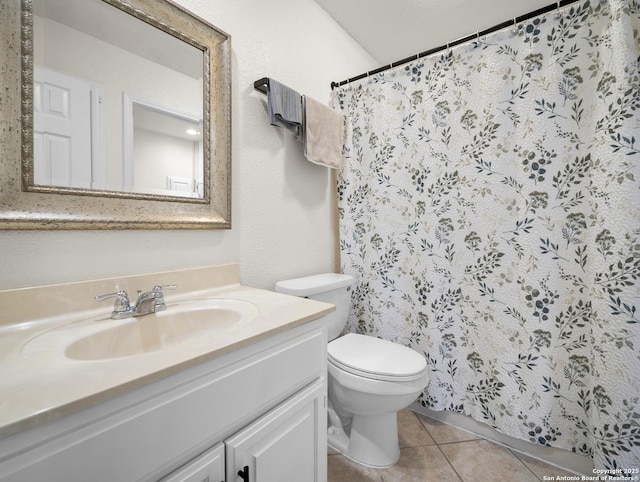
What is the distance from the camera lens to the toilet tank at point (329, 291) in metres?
1.33

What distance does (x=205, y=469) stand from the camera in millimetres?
600

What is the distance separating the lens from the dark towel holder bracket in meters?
1.28

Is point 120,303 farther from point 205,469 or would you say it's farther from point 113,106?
point 113,106

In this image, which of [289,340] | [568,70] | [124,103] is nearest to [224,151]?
[124,103]

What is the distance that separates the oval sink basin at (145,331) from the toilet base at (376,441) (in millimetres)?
859

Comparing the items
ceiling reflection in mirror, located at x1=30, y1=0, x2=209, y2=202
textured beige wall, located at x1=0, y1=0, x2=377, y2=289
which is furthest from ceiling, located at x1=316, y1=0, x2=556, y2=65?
ceiling reflection in mirror, located at x1=30, y1=0, x2=209, y2=202

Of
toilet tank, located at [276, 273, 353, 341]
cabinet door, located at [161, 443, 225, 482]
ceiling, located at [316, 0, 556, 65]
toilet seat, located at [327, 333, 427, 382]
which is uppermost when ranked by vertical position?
ceiling, located at [316, 0, 556, 65]

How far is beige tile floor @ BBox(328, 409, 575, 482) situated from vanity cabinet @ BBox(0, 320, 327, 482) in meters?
0.49

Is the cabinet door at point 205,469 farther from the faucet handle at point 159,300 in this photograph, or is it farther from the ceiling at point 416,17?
the ceiling at point 416,17

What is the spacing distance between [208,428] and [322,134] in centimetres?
140

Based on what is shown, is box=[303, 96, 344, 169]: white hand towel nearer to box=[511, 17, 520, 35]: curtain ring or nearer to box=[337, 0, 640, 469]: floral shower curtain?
box=[337, 0, 640, 469]: floral shower curtain

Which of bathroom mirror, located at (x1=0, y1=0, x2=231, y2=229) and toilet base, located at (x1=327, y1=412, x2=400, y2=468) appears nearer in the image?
bathroom mirror, located at (x1=0, y1=0, x2=231, y2=229)

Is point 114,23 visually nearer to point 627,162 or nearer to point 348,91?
point 348,91

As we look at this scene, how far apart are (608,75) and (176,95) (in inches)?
62.3
